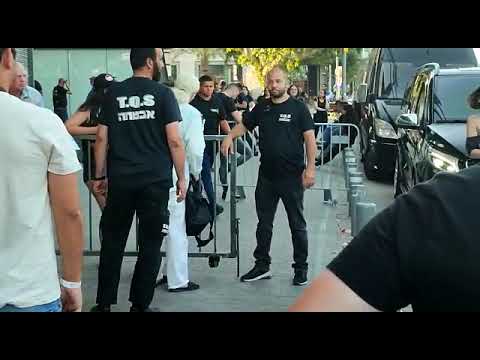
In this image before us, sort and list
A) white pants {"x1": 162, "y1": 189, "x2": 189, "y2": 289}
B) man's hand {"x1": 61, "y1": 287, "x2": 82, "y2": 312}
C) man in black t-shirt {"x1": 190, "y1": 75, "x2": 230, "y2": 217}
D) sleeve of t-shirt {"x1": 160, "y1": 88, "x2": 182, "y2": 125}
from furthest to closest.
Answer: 1. man in black t-shirt {"x1": 190, "y1": 75, "x2": 230, "y2": 217}
2. white pants {"x1": 162, "y1": 189, "x2": 189, "y2": 289}
3. sleeve of t-shirt {"x1": 160, "y1": 88, "x2": 182, "y2": 125}
4. man's hand {"x1": 61, "y1": 287, "x2": 82, "y2": 312}

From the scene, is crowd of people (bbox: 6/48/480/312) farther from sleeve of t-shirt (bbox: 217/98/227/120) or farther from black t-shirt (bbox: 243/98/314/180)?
sleeve of t-shirt (bbox: 217/98/227/120)

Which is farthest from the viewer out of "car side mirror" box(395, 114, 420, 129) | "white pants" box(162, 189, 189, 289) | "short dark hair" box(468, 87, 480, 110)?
"car side mirror" box(395, 114, 420, 129)

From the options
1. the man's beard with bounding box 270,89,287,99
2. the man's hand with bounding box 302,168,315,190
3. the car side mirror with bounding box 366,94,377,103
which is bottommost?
the man's hand with bounding box 302,168,315,190

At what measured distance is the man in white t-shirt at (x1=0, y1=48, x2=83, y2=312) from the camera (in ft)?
9.11

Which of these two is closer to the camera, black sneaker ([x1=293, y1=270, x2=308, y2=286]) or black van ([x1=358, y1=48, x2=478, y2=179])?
black sneaker ([x1=293, y1=270, x2=308, y2=286])

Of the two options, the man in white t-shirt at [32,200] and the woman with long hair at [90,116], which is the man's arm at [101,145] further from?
the man in white t-shirt at [32,200]

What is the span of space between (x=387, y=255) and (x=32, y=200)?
70.4 inches

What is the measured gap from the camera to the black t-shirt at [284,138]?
639cm

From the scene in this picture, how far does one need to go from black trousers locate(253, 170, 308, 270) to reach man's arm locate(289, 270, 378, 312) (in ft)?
16.2

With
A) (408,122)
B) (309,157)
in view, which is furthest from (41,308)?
(408,122)

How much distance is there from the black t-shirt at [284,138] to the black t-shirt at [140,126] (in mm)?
1430

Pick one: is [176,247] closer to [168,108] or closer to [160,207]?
[160,207]

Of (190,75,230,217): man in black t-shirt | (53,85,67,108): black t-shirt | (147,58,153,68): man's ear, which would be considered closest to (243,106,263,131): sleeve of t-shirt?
(147,58,153,68): man's ear

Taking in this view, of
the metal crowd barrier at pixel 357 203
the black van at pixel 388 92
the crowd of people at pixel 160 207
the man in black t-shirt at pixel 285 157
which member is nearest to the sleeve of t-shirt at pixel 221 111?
the metal crowd barrier at pixel 357 203
